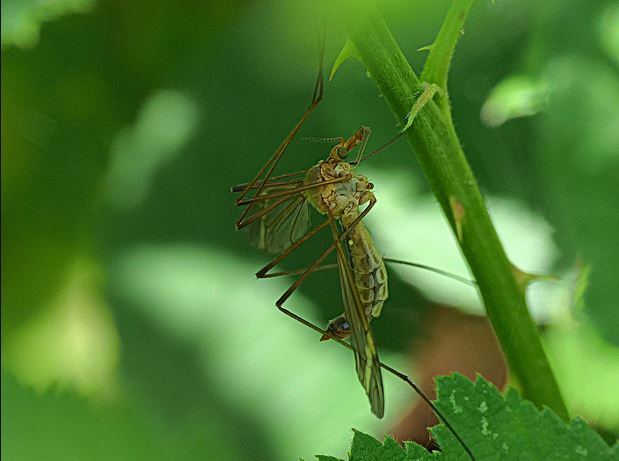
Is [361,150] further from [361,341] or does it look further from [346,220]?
[361,341]

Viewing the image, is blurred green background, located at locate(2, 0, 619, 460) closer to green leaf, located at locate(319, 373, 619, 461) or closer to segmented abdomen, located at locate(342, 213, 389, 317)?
segmented abdomen, located at locate(342, 213, 389, 317)

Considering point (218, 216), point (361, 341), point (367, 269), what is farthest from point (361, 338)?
point (218, 216)

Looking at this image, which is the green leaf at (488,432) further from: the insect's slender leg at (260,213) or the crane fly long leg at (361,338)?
the insect's slender leg at (260,213)

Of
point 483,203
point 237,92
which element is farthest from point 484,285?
point 237,92

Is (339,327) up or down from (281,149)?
down

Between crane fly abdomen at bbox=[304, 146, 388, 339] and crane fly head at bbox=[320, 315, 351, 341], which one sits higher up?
crane fly abdomen at bbox=[304, 146, 388, 339]

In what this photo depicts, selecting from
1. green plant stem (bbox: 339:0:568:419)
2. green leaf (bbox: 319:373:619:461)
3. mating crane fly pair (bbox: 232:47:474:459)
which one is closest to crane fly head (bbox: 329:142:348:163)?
mating crane fly pair (bbox: 232:47:474:459)
